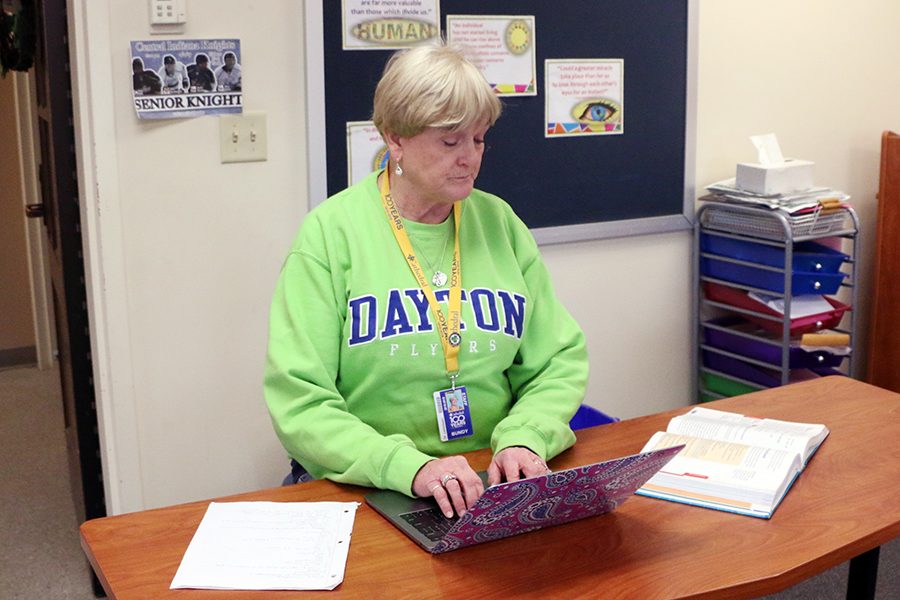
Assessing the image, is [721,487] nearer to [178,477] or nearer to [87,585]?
[178,477]

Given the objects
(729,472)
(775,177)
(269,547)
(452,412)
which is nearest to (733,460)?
(729,472)

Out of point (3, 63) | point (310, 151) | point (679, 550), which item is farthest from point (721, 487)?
point (3, 63)

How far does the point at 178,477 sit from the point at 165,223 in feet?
2.19

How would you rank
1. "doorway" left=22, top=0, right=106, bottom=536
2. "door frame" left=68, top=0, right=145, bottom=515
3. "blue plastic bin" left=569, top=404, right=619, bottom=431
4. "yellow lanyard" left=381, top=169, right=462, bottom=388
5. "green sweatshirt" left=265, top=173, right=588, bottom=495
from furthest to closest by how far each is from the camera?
"doorway" left=22, top=0, right=106, bottom=536 < "door frame" left=68, top=0, right=145, bottom=515 < "blue plastic bin" left=569, top=404, right=619, bottom=431 < "yellow lanyard" left=381, top=169, right=462, bottom=388 < "green sweatshirt" left=265, top=173, right=588, bottom=495

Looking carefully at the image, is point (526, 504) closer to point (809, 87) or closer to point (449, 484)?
point (449, 484)

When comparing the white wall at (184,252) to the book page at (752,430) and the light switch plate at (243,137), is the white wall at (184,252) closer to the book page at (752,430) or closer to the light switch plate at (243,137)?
the light switch plate at (243,137)

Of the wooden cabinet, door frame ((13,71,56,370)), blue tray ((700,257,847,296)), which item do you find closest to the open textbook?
blue tray ((700,257,847,296))

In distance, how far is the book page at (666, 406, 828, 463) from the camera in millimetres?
1839

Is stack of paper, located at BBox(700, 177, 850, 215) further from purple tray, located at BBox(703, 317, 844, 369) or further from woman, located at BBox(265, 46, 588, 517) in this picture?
woman, located at BBox(265, 46, 588, 517)

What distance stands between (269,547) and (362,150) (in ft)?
5.07

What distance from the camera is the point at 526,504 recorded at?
145 centimetres

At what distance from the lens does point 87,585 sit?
9.67ft

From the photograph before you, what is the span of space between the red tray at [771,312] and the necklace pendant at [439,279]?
167 cm

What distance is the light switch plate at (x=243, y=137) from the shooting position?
2652 mm
